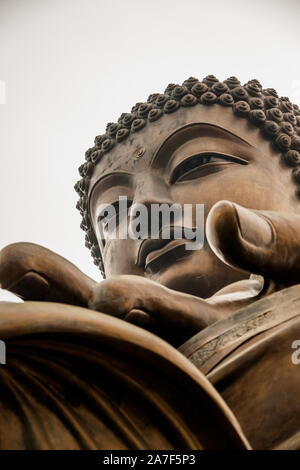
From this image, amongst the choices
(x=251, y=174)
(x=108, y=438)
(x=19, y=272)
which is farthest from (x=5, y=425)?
(x=251, y=174)

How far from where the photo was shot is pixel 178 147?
2.70 meters

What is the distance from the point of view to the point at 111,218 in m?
2.78

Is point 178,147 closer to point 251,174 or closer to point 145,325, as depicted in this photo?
point 251,174

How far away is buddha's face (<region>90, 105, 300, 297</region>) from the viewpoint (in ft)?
7.75

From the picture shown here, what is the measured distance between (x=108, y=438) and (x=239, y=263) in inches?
22.6

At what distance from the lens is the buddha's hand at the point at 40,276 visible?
4.67 ft

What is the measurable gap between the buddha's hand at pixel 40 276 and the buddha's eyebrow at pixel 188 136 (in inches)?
49.9

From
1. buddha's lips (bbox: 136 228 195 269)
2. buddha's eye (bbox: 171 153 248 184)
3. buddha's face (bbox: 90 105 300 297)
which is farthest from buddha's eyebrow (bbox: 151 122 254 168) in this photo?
buddha's lips (bbox: 136 228 195 269)
